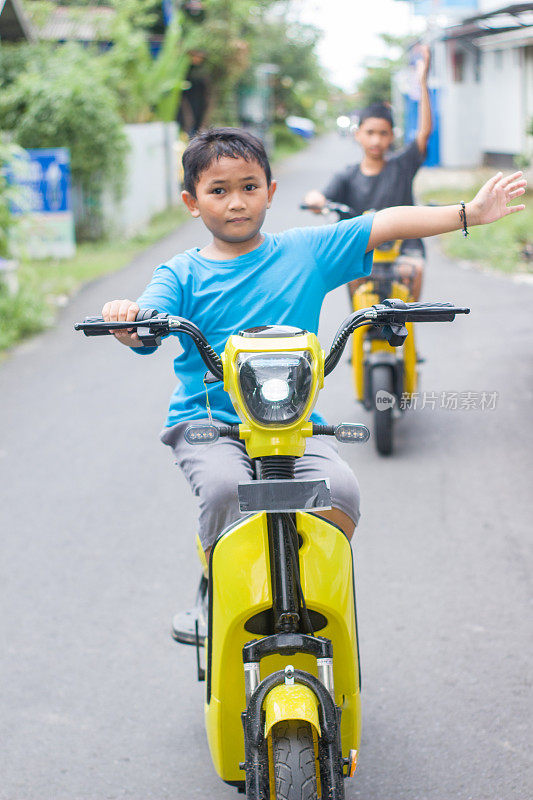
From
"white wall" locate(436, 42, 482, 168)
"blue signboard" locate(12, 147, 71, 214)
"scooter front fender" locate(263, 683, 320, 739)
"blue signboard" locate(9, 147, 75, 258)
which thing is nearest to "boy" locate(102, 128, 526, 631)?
"scooter front fender" locate(263, 683, 320, 739)

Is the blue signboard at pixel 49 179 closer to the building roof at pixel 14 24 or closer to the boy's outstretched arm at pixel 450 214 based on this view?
the building roof at pixel 14 24

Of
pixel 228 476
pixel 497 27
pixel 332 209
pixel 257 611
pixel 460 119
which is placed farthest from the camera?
pixel 460 119

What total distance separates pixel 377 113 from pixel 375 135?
14cm

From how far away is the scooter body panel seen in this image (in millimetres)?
2537

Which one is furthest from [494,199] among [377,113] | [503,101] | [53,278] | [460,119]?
[460,119]

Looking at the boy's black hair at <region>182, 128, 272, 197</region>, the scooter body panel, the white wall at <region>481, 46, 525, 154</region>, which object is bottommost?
the scooter body panel

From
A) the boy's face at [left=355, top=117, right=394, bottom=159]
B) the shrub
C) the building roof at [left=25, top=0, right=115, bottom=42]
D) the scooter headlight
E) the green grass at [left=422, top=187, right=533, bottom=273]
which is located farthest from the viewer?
the building roof at [left=25, top=0, right=115, bottom=42]

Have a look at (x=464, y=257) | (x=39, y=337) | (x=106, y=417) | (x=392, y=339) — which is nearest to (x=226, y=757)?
(x=392, y=339)

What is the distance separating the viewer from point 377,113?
21.3 ft

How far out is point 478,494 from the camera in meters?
5.54

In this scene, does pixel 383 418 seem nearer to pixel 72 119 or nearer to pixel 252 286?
pixel 252 286

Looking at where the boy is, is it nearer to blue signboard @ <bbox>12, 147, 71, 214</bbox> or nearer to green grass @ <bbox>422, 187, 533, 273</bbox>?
green grass @ <bbox>422, 187, 533, 273</bbox>

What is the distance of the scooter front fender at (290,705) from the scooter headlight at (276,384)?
0.63 meters

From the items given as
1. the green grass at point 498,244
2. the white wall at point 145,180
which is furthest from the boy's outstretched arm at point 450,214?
the white wall at point 145,180
